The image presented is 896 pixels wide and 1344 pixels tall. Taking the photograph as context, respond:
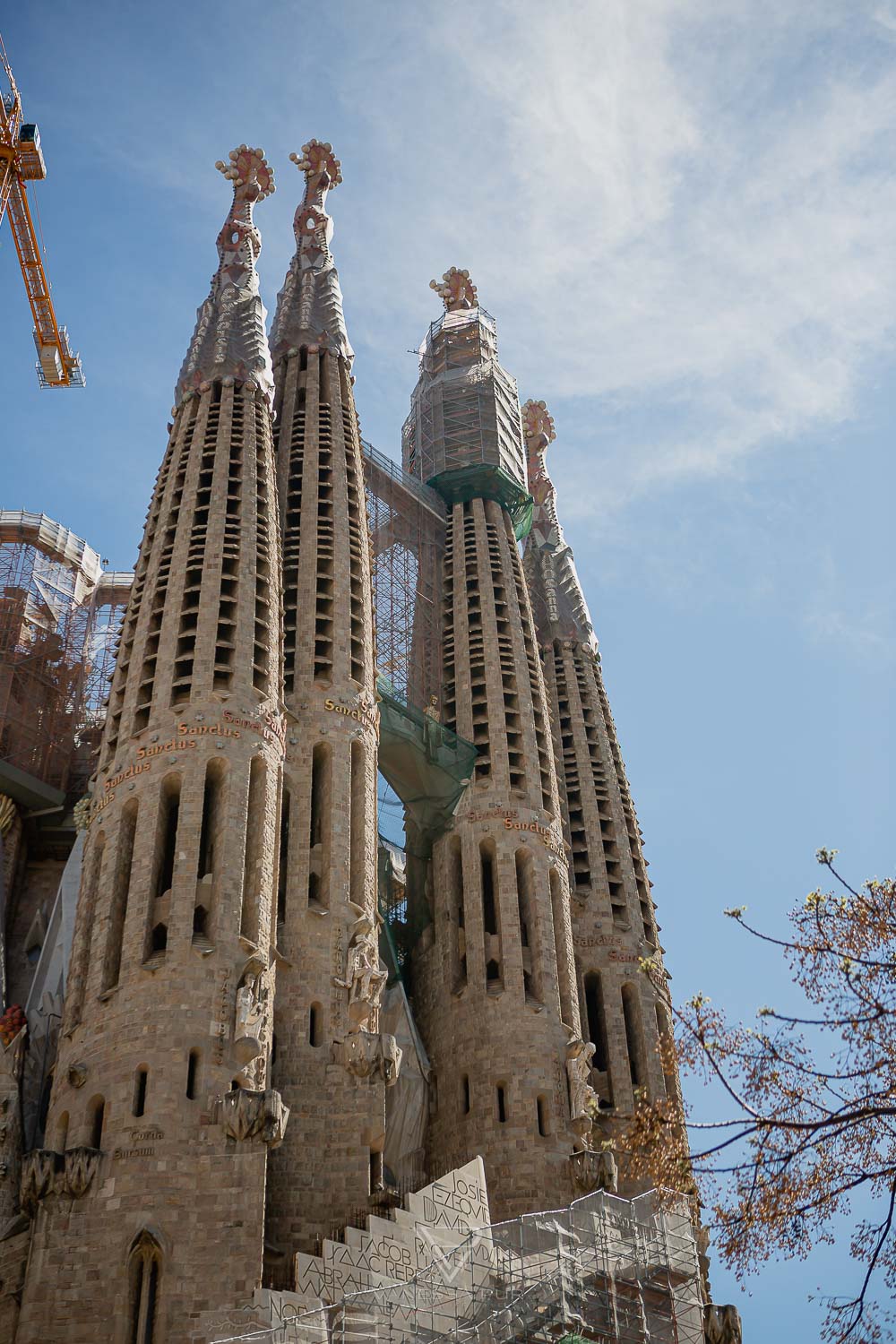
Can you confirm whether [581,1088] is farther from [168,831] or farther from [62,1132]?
[62,1132]

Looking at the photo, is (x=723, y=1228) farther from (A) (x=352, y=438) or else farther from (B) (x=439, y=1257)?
(A) (x=352, y=438)

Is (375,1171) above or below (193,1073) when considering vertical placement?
below

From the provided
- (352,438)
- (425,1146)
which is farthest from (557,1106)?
(352,438)

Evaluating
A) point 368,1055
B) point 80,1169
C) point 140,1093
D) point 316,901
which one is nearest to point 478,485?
point 316,901

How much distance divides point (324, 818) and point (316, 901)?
268cm

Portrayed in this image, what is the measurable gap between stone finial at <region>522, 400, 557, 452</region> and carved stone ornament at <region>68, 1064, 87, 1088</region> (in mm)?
47544

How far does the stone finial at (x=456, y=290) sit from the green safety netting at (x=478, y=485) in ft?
46.3

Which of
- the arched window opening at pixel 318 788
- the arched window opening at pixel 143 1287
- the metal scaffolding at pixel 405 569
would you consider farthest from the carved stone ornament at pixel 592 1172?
the metal scaffolding at pixel 405 569

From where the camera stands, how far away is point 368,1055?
37.2 m

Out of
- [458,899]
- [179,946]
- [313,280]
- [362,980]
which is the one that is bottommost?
[179,946]

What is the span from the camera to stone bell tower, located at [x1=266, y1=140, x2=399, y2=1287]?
3559 centimetres

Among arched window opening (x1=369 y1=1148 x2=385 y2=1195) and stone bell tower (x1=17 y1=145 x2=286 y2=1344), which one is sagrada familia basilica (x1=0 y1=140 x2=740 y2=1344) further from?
arched window opening (x1=369 y1=1148 x2=385 y2=1195)

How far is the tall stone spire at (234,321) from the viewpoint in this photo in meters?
50.2

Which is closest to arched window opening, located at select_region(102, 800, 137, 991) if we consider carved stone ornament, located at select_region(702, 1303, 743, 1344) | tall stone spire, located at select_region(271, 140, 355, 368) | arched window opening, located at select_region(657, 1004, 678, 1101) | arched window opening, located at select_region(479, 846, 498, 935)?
arched window opening, located at select_region(479, 846, 498, 935)
